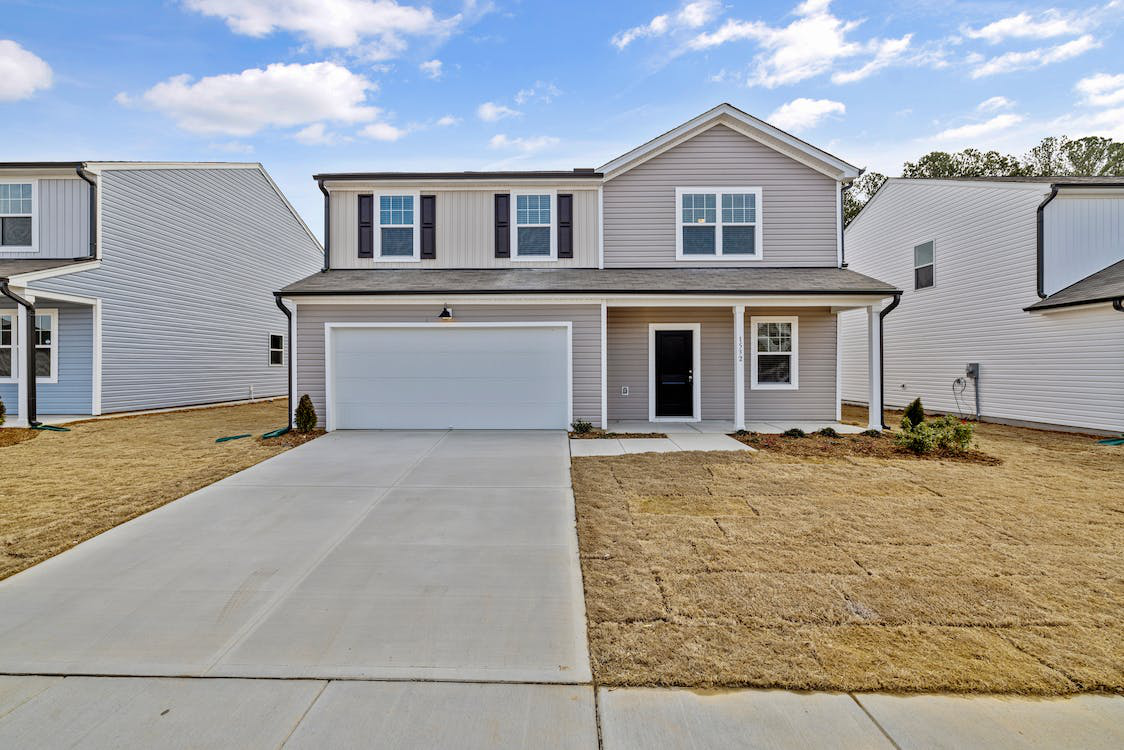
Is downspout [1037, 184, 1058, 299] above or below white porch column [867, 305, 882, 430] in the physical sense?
above

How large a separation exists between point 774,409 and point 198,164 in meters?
16.5

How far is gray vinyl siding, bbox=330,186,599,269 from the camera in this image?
11289 mm

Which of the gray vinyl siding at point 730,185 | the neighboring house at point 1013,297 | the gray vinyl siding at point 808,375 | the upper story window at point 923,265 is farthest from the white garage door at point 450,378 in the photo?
the upper story window at point 923,265

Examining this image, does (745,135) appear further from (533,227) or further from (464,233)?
(464,233)

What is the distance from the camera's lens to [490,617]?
3.13m

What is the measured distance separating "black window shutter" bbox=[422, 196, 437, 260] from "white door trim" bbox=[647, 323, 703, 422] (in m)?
5.17

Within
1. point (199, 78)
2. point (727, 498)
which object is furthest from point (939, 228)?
A: point (199, 78)

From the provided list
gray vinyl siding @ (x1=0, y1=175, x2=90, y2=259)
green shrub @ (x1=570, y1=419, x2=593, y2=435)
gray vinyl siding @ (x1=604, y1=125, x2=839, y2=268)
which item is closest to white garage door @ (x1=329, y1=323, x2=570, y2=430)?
green shrub @ (x1=570, y1=419, x2=593, y2=435)

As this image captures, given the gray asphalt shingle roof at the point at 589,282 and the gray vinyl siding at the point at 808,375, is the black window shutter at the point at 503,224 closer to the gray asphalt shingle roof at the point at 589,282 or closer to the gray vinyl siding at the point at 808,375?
the gray asphalt shingle roof at the point at 589,282

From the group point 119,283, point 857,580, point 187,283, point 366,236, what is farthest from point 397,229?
point 857,580

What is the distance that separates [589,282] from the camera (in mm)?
10203

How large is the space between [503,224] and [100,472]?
817 cm

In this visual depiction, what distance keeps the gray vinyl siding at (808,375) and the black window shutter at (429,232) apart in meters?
7.22

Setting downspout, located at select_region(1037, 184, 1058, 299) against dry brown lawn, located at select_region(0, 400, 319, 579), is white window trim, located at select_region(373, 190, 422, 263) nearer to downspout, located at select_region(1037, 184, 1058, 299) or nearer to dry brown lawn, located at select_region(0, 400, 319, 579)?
dry brown lawn, located at select_region(0, 400, 319, 579)
